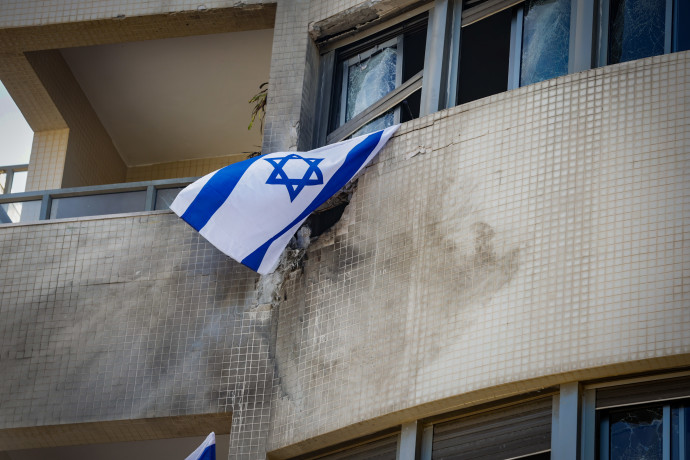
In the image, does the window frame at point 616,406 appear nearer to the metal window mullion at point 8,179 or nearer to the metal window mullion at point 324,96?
the metal window mullion at point 324,96

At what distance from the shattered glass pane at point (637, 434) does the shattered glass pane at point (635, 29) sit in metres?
2.67

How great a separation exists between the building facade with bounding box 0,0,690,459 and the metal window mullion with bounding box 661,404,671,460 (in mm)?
12

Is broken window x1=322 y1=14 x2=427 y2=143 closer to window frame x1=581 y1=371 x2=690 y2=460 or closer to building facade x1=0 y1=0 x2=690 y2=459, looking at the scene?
building facade x1=0 y1=0 x2=690 y2=459

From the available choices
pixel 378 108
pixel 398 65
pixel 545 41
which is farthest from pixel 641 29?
pixel 378 108

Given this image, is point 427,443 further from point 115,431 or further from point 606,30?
point 606,30

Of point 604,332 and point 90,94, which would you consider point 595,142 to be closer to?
point 604,332

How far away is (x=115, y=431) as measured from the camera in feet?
32.8

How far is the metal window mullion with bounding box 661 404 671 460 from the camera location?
7.58 metres

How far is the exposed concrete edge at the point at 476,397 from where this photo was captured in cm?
774

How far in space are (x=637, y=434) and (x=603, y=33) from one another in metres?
3.06

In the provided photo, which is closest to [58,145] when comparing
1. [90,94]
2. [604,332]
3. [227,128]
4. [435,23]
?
[90,94]

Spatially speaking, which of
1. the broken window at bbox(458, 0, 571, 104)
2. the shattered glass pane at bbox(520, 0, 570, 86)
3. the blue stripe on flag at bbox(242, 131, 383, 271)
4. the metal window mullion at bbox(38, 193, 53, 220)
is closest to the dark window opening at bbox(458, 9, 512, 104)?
the broken window at bbox(458, 0, 571, 104)

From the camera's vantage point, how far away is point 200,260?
403 inches

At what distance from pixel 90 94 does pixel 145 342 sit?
466 centimetres
